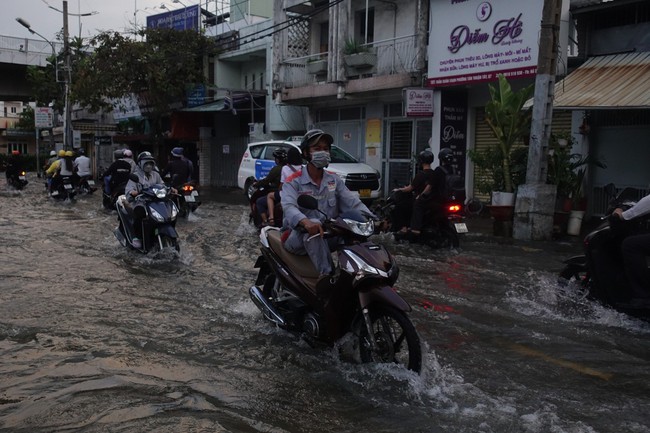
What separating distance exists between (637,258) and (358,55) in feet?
46.5

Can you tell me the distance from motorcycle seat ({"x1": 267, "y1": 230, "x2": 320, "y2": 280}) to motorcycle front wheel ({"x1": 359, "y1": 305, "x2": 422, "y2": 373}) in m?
0.61

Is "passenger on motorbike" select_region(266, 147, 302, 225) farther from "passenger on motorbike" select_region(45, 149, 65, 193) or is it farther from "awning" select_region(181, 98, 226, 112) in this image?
"awning" select_region(181, 98, 226, 112)

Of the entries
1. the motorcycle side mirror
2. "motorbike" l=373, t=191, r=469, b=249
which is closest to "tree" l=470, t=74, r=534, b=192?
"motorbike" l=373, t=191, r=469, b=249

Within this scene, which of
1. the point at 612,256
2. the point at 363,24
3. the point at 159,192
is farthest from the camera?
the point at 363,24

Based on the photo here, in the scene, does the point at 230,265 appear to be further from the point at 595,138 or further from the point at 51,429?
the point at 595,138

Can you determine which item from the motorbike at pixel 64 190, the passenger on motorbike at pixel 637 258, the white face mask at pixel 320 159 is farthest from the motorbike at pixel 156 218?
the motorbike at pixel 64 190

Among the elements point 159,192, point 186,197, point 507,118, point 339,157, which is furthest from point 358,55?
point 159,192

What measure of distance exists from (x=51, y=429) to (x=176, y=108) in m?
26.2

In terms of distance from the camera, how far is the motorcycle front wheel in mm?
4176

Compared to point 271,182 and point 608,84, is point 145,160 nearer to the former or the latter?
point 271,182

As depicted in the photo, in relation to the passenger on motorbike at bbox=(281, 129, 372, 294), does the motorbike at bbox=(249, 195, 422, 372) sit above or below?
below

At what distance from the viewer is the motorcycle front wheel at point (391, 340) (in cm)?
418

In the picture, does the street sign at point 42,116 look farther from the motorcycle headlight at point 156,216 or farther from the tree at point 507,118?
the motorcycle headlight at point 156,216

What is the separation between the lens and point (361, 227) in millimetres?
4508
